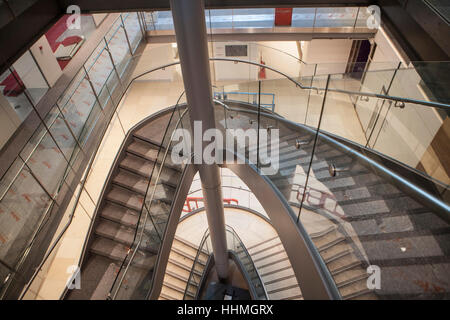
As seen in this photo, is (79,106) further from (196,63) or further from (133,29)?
(133,29)

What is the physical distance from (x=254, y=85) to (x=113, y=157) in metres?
3.08

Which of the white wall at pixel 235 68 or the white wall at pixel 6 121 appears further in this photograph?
the white wall at pixel 235 68

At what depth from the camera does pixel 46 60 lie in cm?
543

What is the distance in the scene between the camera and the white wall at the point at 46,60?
5.23 m

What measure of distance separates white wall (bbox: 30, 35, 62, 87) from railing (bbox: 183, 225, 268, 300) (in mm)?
5048

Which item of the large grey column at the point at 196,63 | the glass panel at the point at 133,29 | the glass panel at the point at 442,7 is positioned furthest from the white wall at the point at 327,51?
the large grey column at the point at 196,63

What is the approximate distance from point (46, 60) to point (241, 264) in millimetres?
6540

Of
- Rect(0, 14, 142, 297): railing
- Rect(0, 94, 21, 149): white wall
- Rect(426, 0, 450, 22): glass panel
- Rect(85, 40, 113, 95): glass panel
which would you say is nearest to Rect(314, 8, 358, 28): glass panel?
Rect(426, 0, 450, 22): glass panel

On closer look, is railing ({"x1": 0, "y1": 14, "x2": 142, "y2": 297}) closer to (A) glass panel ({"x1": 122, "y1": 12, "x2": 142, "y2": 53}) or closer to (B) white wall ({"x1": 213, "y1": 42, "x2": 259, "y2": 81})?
(A) glass panel ({"x1": 122, "y1": 12, "x2": 142, "y2": 53})

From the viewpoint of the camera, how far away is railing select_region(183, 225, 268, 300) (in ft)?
23.1

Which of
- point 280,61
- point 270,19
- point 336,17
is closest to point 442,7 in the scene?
point 336,17

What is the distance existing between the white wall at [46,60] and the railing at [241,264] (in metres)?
5.05

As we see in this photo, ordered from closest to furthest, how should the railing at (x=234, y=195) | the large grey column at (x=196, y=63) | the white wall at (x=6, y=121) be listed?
1. the large grey column at (x=196, y=63)
2. the white wall at (x=6, y=121)
3. the railing at (x=234, y=195)

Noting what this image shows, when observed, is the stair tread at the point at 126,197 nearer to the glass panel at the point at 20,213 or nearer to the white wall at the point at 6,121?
the glass panel at the point at 20,213
